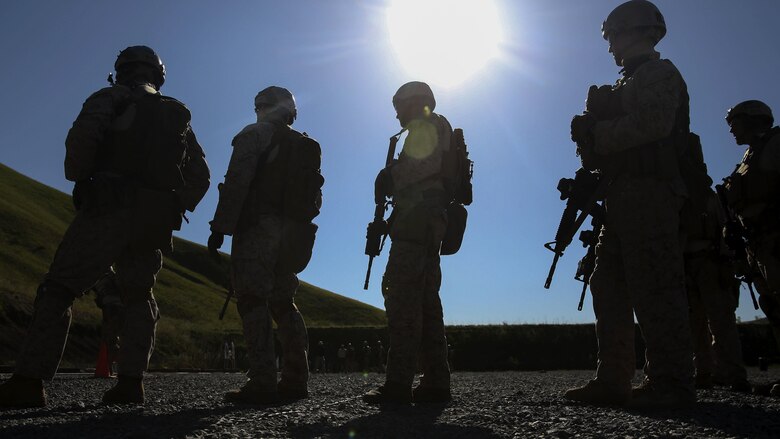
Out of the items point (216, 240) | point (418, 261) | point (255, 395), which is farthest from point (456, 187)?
point (255, 395)

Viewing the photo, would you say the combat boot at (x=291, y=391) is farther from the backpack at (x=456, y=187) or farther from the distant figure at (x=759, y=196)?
the distant figure at (x=759, y=196)

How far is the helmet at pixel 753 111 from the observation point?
22.8 ft

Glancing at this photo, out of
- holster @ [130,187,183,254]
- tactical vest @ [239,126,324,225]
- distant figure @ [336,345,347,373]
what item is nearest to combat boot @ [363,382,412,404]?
tactical vest @ [239,126,324,225]

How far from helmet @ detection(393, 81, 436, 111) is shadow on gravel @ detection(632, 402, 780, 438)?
3656 mm

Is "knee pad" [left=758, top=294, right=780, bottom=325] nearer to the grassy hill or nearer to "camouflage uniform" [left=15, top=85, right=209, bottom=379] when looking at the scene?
the grassy hill

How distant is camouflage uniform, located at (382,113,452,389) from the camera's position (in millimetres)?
5625

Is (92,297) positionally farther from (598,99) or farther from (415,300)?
(598,99)

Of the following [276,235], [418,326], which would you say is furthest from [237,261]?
[418,326]

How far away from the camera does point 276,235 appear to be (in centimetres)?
587

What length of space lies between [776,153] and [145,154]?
6300 millimetres

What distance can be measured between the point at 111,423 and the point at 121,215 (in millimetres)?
1923

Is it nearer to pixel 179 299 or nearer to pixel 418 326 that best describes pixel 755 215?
pixel 418 326

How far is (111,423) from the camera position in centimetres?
384

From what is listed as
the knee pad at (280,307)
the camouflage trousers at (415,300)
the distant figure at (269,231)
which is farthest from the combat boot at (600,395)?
the knee pad at (280,307)
